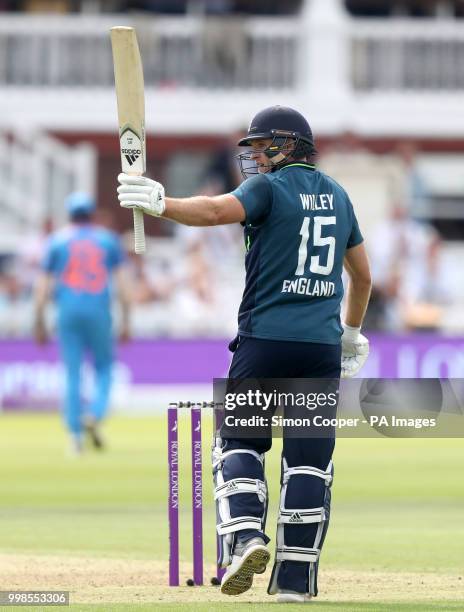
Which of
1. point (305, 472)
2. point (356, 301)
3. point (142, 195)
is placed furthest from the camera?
point (356, 301)

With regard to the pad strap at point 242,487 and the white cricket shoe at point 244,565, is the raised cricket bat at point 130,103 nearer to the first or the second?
the pad strap at point 242,487

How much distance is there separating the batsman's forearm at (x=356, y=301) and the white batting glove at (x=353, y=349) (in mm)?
45

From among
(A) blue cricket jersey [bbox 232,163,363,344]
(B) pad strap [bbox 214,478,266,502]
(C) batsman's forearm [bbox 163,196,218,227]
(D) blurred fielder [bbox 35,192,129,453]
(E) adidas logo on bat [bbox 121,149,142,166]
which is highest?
(E) adidas logo on bat [bbox 121,149,142,166]

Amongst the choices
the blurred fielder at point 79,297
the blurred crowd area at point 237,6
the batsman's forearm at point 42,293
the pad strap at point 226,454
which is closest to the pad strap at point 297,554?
the pad strap at point 226,454

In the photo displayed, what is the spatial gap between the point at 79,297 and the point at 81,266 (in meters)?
0.29

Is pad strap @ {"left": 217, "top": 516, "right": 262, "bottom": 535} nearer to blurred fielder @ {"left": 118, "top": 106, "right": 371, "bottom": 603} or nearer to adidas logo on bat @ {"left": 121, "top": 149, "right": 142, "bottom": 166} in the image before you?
blurred fielder @ {"left": 118, "top": 106, "right": 371, "bottom": 603}

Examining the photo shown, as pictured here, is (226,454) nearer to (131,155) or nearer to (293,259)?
(293,259)

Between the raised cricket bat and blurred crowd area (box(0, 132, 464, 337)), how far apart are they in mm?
13842

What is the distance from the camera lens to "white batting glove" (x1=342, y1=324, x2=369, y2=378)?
7289mm

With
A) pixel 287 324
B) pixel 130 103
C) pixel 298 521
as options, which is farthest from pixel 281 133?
pixel 298 521

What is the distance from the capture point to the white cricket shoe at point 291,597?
21.6 ft

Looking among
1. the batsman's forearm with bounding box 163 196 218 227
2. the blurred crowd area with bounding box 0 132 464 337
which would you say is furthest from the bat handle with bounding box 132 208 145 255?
the blurred crowd area with bounding box 0 132 464 337

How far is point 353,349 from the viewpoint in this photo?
7.33m

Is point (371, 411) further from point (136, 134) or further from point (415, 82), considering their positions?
point (415, 82)
